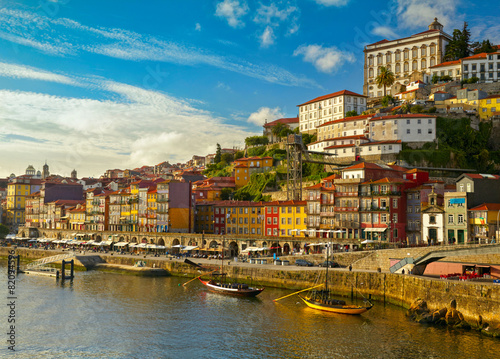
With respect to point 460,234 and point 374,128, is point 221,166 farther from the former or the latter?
point 460,234

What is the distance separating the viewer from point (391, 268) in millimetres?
50875

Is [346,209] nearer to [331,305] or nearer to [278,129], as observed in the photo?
[331,305]

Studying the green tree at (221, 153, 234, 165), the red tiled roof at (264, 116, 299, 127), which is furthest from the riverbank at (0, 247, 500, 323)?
the red tiled roof at (264, 116, 299, 127)

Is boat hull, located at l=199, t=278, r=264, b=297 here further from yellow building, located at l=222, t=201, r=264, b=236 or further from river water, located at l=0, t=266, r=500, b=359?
yellow building, located at l=222, t=201, r=264, b=236

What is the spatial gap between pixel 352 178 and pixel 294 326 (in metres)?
33.6

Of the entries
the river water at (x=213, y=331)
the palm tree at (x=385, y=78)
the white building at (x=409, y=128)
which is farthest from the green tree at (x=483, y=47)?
the river water at (x=213, y=331)

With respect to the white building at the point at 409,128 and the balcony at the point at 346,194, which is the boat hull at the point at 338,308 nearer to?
the balcony at the point at 346,194

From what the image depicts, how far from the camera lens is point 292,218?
7731 cm

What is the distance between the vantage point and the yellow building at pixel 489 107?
Answer: 9474 centimetres

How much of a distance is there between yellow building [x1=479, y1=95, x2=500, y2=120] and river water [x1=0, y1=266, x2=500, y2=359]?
2485 inches

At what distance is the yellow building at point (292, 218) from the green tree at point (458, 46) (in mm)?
70269

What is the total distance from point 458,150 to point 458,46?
159 ft

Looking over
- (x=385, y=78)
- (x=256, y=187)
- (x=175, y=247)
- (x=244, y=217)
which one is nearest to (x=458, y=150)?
(x=244, y=217)

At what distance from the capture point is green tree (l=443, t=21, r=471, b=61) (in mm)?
122381
